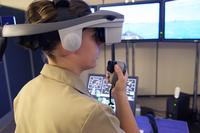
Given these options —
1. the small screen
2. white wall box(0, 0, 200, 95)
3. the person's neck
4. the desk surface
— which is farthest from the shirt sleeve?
white wall box(0, 0, 200, 95)

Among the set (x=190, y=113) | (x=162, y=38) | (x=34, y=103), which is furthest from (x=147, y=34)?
(x=34, y=103)

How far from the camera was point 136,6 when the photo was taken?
1926mm

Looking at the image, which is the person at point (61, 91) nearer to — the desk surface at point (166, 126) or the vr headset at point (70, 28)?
the vr headset at point (70, 28)

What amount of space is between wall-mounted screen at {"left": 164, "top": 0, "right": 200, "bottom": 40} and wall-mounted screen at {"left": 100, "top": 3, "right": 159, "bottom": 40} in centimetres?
10

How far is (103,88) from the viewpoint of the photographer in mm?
1780

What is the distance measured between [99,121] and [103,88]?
1237mm

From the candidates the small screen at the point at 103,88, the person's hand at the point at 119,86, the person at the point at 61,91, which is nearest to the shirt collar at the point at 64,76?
the person at the point at 61,91

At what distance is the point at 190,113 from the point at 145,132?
0.96 m

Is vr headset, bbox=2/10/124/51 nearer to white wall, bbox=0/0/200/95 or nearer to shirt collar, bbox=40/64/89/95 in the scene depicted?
shirt collar, bbox=40/64/89/95

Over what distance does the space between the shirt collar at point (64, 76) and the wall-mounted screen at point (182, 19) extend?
1434 millimetres

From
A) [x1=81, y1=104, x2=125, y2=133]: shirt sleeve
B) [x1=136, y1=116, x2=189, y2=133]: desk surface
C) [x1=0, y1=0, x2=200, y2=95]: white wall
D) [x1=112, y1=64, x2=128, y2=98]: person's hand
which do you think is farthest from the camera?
[x1=0, y1=0, x2=200, y2=95]: white wall

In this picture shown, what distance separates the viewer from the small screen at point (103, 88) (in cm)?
172

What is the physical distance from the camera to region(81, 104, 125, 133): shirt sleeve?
1.74ft

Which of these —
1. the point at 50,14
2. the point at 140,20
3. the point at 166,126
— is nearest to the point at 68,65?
the point at 50,14
